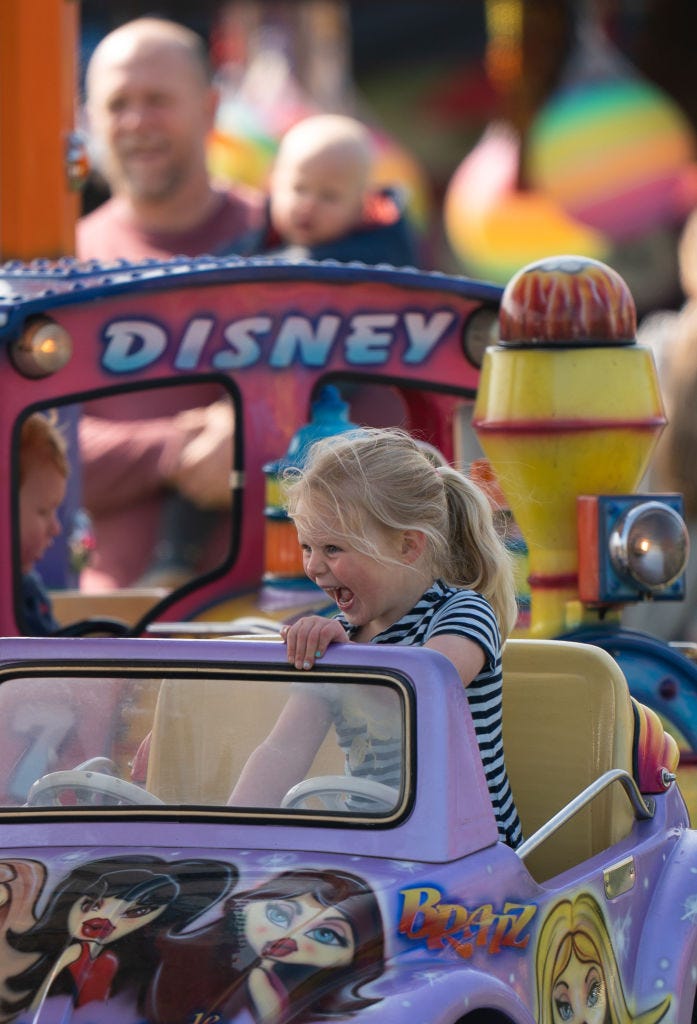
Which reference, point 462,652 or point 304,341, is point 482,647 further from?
point 304,341

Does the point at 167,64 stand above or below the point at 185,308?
above

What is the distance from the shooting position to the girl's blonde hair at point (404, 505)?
310cm

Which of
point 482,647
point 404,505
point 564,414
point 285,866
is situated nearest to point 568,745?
point 482,647

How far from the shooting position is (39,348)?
196 inches

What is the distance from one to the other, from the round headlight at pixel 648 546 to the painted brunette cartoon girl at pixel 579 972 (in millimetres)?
1287

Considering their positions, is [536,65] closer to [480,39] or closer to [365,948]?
[480,39]

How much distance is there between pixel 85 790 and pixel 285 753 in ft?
1.00

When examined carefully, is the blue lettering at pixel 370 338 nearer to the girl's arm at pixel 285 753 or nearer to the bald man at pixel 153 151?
the bald man at pixel 153 151

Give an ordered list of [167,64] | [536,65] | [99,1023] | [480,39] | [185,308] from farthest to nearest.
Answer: [480,39] → [536,65] → [167,64] → [185,308] → [99,1023]

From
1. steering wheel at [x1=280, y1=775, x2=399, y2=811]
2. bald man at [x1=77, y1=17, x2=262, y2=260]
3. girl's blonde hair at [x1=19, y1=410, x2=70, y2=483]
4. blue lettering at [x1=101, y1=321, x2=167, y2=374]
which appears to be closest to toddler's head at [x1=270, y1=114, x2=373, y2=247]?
bald man at [x1=77, y1=17, x2=262, y2=260]

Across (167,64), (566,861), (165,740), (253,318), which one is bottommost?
(566,861)

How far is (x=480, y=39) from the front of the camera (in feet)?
46.2

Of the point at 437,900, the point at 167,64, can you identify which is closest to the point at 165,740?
the point at 437,900

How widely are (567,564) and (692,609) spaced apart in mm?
1401
